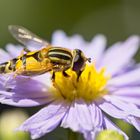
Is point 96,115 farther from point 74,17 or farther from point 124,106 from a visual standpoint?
point 74,17

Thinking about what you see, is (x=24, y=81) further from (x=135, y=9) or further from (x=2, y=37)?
(x=135, y=9)

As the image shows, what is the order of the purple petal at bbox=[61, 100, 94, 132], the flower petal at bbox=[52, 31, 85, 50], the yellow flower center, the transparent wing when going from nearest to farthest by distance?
the purple petal at bbox=[61, 100, 94, 132]
the yellow flower center
the transparent wing
the flower petal at bbox=[52, 31, 85, 50]

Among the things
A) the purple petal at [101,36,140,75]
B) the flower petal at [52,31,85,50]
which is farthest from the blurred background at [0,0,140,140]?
the purple petal at [101,36,140,75]

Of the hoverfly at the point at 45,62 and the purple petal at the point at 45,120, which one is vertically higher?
the hoverfly at the point at 45,62

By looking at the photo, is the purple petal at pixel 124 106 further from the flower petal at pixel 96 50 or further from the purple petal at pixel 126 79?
the flower petal at pixel 96 50

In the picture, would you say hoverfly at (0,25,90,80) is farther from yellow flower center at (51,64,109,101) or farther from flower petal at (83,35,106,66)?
flower petal at (83,35,106,66)

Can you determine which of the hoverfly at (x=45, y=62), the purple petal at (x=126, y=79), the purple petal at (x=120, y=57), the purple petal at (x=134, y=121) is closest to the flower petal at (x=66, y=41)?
the purple petal at (x=120, y=57)
